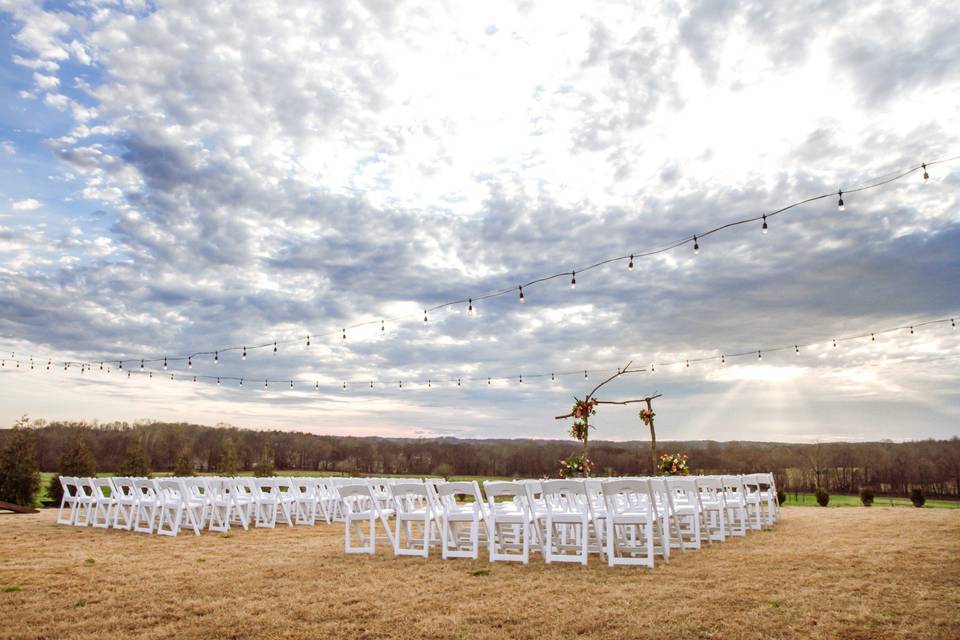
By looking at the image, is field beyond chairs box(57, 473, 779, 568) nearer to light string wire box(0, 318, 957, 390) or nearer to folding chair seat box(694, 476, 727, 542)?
folding chair seat box(694, 476, 727, 542)

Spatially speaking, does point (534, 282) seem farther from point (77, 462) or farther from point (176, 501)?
point (77, 462)

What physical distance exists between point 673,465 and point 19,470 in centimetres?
2004

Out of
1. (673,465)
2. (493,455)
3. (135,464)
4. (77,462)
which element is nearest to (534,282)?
(673,465)

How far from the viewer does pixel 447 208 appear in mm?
12898

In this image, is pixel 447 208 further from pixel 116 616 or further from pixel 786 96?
pixel 116 616

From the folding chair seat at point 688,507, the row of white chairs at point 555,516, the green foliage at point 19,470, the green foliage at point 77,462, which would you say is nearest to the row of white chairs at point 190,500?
the row of white chairs at point 555,516

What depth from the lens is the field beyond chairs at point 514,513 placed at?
6203 millimetres

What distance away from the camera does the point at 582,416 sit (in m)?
13.4

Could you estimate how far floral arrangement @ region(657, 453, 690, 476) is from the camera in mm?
13502

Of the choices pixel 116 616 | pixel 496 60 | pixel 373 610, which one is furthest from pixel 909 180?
pixel 116 616

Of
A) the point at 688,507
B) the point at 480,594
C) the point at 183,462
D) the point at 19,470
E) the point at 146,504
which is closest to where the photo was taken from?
the point at 480,594

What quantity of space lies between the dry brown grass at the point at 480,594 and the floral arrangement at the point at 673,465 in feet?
19.6

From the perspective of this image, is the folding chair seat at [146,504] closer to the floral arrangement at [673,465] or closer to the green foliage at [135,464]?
the floral arrangement at [673,465]

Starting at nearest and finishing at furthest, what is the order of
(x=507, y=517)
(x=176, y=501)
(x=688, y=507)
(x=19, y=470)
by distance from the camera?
(x=507, y=517) → (x=688, y=507) → (x=176, y=501) → (x=19, y=470)
